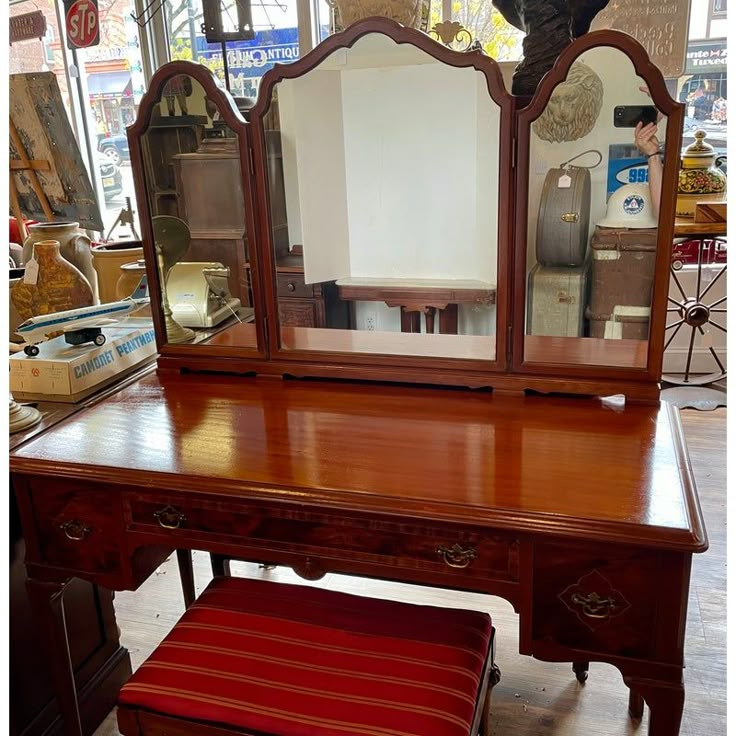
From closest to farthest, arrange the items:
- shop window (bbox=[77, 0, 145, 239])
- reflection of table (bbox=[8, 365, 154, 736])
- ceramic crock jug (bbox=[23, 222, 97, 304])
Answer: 1. reflection of table (bbox=[8, 365, 154, 736])
2. ceramic crock jug (bbox=[23, 222, 97, 304])
3. shop window (bbox=[77, 0, 145, 239])

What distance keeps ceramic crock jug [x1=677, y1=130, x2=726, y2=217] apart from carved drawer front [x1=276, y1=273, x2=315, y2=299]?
2.21 metres

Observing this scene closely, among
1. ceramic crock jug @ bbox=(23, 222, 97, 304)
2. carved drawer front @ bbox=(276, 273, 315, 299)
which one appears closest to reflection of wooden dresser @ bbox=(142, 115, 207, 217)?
carved drawer front @ bbox=(276, 273, 315, 299)

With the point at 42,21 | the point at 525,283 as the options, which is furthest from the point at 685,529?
the point at 42,21

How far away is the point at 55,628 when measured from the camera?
4.49 feet

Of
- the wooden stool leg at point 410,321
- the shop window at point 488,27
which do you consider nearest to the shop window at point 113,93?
the shop window at point 488,27

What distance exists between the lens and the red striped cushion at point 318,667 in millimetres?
1083

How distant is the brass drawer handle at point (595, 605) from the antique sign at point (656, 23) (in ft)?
8.89

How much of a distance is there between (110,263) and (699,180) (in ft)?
8.09

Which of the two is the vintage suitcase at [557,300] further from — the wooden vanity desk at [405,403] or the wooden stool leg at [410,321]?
the wooden stool leg at [410,321]

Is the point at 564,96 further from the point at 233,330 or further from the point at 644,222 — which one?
the point at 233,330

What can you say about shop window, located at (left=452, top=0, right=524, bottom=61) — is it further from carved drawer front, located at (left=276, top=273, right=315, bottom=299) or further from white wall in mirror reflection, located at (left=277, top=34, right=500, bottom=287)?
carved drawer front, located at (left=276, top=273, right=315, bottom=299)

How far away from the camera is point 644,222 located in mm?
1303

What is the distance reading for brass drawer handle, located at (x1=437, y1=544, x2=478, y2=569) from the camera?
108cm

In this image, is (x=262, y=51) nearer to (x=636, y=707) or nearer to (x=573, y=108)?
(x=573, y=108)
